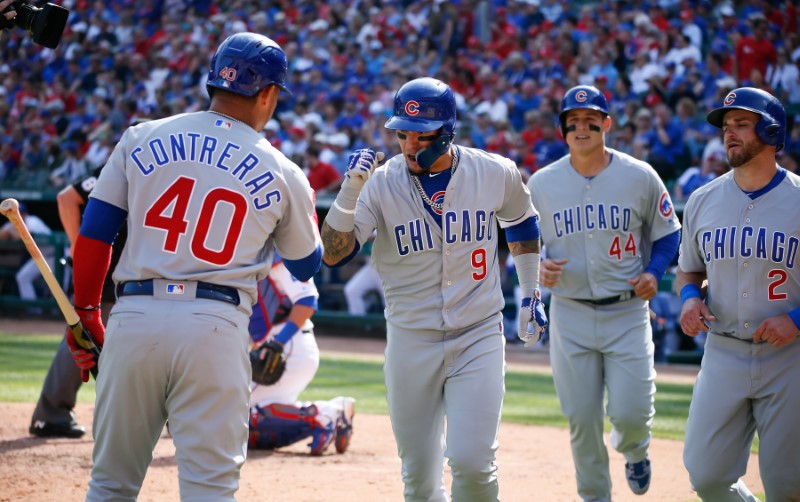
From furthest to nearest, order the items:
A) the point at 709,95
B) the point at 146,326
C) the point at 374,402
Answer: the point at 709,95 → the point at 374,402 → the point at 146,326

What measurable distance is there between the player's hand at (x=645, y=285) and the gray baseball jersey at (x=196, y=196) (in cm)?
263

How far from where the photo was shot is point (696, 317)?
476 centimetres

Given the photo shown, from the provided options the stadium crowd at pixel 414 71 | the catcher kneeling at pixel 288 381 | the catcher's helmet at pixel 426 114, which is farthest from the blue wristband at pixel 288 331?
the stadium crowd at pixel 414 71

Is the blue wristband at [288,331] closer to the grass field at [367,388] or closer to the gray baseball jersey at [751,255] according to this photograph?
the grass field at [367,388]

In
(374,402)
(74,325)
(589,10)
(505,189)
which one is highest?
(589,10)

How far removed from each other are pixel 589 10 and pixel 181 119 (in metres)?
15.3

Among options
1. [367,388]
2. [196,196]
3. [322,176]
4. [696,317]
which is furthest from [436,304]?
[322,176]

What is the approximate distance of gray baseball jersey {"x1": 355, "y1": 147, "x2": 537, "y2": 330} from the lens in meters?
4.75

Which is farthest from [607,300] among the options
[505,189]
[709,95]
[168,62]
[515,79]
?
[168,62]

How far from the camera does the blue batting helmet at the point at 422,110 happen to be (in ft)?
15.4

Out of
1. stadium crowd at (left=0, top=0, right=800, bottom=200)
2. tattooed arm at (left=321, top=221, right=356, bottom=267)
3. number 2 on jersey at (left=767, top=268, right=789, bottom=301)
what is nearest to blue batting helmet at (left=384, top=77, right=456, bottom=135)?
tattooed arm at (left=321, top=221, right=356, bottom=267)

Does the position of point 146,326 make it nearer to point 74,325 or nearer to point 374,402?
point 74,325

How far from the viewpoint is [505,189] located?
4.96 m

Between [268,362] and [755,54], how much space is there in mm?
11041
